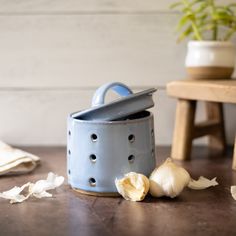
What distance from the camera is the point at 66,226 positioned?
1.73ft

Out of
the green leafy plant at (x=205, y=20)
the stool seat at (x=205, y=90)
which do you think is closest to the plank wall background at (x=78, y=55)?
the green leafy plant at (x=205, y=20)

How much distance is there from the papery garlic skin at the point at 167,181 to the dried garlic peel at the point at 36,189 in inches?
5.8

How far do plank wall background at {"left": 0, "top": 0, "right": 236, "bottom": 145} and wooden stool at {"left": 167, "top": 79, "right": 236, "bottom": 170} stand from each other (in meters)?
0.04

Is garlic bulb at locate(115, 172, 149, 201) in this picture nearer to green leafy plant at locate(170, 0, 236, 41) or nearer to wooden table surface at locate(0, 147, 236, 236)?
wooden table surface at locate(0, 147, 236, 236)

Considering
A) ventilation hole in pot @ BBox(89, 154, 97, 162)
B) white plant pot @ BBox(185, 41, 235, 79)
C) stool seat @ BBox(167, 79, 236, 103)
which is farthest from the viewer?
white plant pot @ BBox(185, 41, 235, 79)

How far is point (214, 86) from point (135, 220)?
0.31 m

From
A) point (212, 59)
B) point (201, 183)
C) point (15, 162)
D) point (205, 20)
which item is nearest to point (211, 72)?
point (212, 59)

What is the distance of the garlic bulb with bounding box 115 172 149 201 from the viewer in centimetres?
60

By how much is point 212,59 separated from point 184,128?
0.45ft

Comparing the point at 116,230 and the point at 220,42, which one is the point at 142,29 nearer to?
the point at 220,42

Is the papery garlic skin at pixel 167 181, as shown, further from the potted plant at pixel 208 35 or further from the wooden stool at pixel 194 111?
the potted plant at pixel 208 35

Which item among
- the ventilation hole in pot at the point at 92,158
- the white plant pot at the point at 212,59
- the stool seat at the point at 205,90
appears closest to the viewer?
the ventilation hole in pot at the point at 92,158

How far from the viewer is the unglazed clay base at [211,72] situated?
0.85m

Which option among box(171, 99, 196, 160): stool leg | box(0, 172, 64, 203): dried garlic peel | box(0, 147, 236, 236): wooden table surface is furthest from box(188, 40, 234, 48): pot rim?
box(0, 172, 64, 203): dried garlic peel
